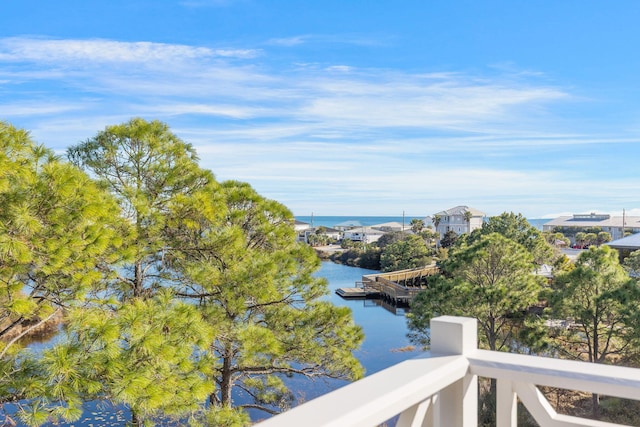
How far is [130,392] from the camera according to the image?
376 cm

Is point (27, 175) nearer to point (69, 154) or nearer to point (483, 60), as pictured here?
point (69, 154)

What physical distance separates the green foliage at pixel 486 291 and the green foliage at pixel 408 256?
18.2 metres

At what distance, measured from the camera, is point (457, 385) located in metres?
1.02

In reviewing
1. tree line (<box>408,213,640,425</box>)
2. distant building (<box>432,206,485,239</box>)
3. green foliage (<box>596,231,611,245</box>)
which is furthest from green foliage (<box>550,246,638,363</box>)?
distant building (<box>432,206,485,239</box>)

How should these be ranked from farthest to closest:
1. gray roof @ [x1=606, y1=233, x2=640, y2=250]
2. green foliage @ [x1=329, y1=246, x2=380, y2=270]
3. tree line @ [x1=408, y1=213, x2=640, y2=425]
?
green foliage @ [x1=329, y1=246, x2=380, y2=270]
gray roof @ [x1=606, y1=233, x2=640, y2=250]
tree line @ [x1=408, y1=213, x2=640, y2=425]

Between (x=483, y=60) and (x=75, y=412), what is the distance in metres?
15.1

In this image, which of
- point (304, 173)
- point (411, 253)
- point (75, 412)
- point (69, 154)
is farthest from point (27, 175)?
Answer: point (411, 253)

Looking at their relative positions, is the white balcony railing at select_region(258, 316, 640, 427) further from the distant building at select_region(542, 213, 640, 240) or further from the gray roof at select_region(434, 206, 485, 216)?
the distant building at select_region(542, 213, 640, 240)

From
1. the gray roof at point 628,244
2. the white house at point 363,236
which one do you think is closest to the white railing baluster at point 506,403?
the gray roof at point 628,244

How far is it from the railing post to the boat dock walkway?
67.6 feet

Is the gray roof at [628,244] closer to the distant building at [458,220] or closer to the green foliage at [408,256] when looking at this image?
the green foliage at [408,256]

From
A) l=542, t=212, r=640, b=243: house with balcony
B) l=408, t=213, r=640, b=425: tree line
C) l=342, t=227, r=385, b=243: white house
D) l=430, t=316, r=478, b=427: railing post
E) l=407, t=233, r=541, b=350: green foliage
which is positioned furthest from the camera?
l=342, t=227, r=385, b=243: white house

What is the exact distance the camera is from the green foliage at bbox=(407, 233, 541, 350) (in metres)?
9.71

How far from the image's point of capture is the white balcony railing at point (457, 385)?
739mm
